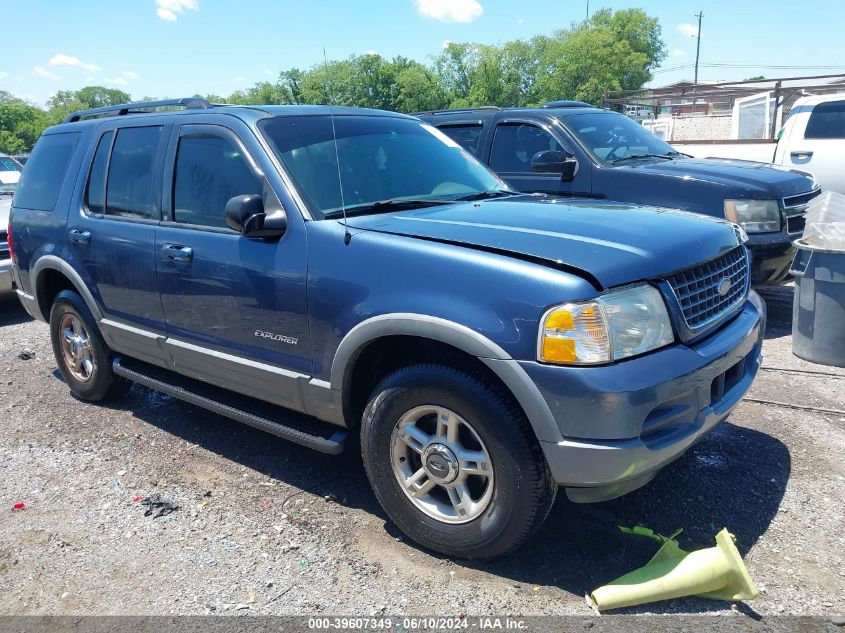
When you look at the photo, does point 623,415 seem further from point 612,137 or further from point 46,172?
point 612,137

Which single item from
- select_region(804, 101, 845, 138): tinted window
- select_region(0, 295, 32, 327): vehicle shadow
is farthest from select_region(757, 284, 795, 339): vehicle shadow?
select_region(0, 295, 32, 327): vehicle shadow

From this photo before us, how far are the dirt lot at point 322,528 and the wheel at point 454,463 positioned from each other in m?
0.19

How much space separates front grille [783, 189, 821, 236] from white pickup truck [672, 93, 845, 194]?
3.14 metres

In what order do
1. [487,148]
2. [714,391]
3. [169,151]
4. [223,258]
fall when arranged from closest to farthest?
[714,391] < [223,258] < [169,151] < [487,148]

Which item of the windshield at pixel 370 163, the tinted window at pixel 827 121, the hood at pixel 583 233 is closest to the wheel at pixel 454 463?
the hood at pixel 583 233

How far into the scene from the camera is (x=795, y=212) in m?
6.27

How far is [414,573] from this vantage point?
304 cm

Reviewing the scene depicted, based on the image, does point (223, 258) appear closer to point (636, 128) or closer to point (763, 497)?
point (763, 497)

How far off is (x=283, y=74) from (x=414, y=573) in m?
3.17

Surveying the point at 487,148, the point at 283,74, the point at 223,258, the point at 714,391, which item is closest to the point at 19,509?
the point at 223,258

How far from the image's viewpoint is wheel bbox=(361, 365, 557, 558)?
2768mm

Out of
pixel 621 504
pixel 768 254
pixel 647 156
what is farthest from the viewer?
pixel 647 156

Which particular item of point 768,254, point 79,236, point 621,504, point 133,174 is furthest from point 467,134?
point 621,504

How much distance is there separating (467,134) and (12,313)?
6.05 metres
